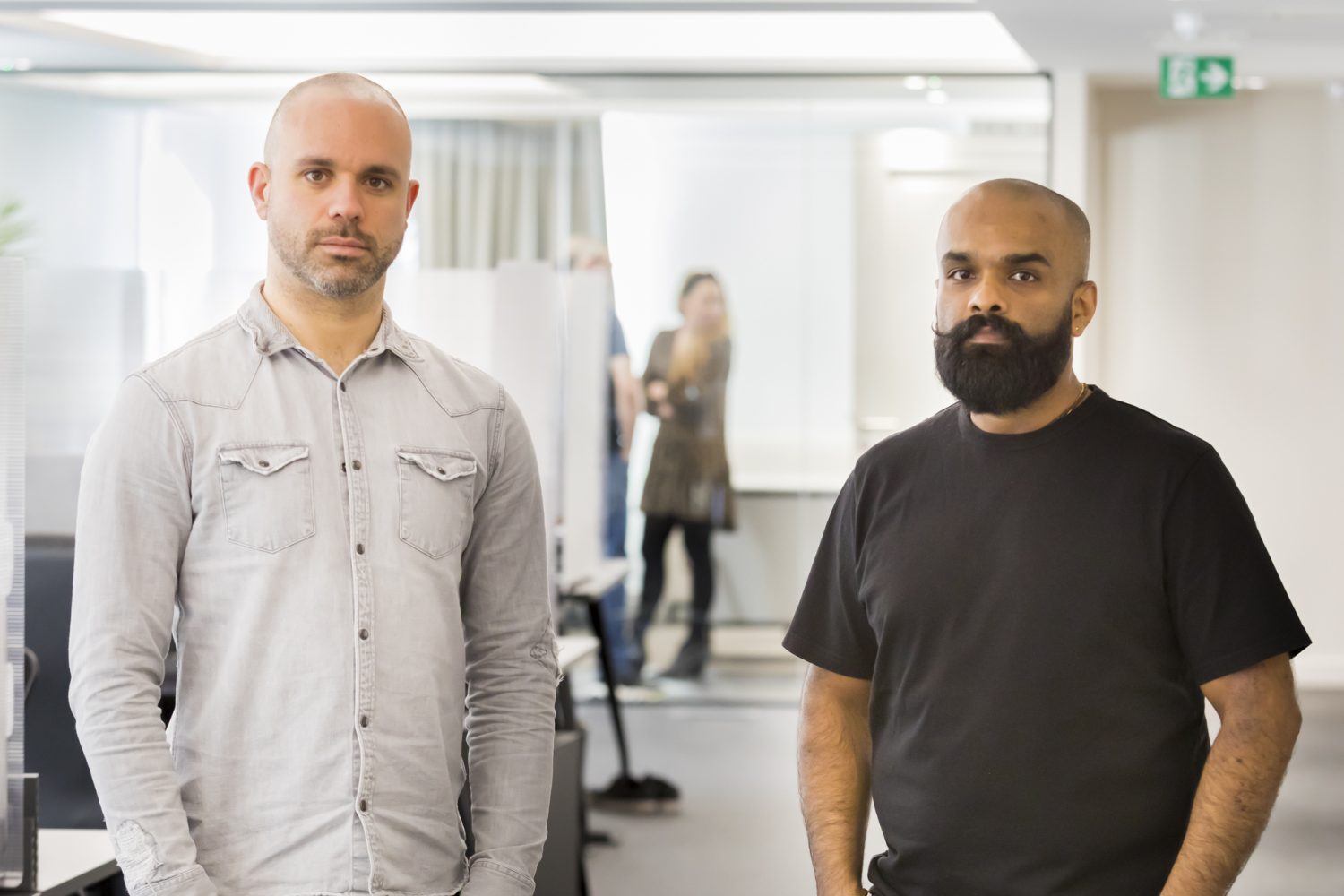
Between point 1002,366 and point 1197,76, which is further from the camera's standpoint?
point 1197,76

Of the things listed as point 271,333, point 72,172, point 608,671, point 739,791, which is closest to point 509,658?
point 271,333

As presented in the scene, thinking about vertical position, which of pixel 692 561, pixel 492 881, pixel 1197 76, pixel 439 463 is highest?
pixel 1197 76

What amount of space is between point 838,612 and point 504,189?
523cm

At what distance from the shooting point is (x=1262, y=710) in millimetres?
1551

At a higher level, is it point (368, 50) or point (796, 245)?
point (368, 50)

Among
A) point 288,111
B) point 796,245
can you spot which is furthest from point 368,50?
point 288,111

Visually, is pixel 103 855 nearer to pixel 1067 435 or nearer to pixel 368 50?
pixel 1067 435

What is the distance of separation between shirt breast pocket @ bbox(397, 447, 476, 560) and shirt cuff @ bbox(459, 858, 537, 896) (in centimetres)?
34

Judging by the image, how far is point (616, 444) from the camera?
6.59 metres

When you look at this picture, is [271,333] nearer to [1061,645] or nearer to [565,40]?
[1061,645]

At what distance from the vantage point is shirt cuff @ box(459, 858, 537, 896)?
62.8 inches

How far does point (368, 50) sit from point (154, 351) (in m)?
1.56

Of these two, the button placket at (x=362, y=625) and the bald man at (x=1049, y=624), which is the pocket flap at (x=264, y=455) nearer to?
the button placket at (x=362, y=625)

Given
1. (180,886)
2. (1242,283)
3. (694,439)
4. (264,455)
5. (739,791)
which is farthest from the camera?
(694,439)
